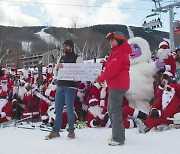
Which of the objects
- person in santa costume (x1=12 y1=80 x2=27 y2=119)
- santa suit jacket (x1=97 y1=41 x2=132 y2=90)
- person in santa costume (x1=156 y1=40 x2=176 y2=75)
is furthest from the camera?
person in santa costume (x1=12 y1=80 x2=27 y2=119)

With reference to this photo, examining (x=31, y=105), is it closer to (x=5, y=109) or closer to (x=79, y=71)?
(x=5, y=109)

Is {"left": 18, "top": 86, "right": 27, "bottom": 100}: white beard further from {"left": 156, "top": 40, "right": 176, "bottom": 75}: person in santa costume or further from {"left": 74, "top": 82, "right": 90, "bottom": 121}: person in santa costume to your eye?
{"left": 156, "top": 40, "right": 176, "bottom": 75}: person in santa costume

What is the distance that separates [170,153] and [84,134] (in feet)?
5.92

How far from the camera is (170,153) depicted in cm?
417

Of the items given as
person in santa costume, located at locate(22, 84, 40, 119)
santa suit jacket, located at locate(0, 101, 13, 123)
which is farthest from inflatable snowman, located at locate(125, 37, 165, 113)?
santa suit jacket, located at locate(0, 101, 13, 123)

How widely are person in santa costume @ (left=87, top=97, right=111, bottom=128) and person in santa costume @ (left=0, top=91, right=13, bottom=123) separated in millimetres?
2195

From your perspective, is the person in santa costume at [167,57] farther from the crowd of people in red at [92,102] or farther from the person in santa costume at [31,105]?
the person in santa costume at [31,105]

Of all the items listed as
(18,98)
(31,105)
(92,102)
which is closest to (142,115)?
(92,102)

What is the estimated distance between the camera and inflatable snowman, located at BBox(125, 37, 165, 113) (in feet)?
22.0

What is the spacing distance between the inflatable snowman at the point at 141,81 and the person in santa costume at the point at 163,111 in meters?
0.75

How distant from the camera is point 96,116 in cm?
650

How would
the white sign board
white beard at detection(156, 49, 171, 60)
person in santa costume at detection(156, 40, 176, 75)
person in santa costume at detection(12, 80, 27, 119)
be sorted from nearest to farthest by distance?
the white sign board
person in santa costume at detection(156, 40, 176, 75)
white beard at detection(156, 49, 171, 60)
person in santa costume at detection(12, 80, 27, 119)

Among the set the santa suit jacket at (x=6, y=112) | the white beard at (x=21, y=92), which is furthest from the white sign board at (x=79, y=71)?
the white beard at (x=21, y=92)

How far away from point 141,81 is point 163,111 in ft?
3.71
